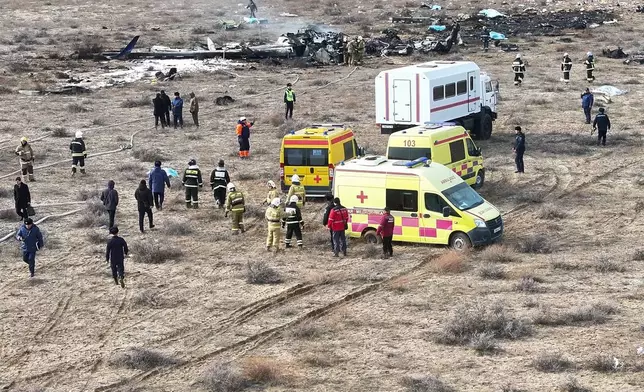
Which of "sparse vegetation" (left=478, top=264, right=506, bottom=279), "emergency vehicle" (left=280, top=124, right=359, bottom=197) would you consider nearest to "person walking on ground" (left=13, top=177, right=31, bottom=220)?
"emergency vehicle" (left=280, top=124, right=359, bottom=197)

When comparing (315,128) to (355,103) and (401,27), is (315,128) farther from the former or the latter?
(401,27)

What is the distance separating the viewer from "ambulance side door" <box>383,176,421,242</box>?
23.6 m

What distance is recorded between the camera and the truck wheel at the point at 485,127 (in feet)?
118

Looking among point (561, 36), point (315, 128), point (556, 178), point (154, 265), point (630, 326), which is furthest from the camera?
point (561, 36)

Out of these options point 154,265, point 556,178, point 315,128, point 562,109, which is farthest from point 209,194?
point 562,109

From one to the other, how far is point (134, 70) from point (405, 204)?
32.7 meters

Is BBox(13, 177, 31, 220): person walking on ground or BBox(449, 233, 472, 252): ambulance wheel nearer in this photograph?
BBox(449, 233, 472, 252): ambulance wheel

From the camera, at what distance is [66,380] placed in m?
16.8

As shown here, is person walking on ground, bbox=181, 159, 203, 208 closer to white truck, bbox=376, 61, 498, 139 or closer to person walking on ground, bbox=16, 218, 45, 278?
person walking on ground, bbox=16, 218, 45, 278

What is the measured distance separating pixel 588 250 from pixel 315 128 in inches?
331

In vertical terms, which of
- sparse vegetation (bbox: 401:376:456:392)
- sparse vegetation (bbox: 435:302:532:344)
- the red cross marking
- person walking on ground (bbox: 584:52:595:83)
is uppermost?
person walking on ground (bbox: 584:52:595:83)

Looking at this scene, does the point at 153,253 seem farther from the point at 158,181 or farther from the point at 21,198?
the point at 21,198

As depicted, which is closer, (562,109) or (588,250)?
(588,250)

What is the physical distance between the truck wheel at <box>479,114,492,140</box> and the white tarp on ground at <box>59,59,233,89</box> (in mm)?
20235
